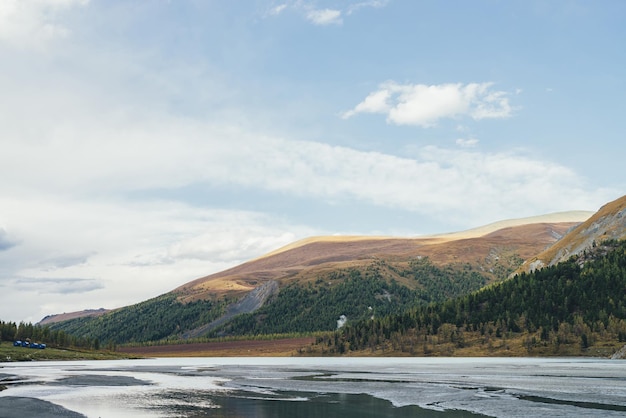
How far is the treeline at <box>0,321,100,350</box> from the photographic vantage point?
164 meters

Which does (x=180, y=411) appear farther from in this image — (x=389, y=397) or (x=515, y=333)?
(x=515, y=333)

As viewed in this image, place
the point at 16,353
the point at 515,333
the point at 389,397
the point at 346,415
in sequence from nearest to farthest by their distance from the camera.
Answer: the point at 346,415
the point at 389,397
the point at 16,353
the point at 515,333

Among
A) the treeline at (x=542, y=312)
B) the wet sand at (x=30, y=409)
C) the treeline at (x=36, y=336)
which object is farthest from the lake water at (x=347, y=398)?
the treeline at (x=36, y=336)

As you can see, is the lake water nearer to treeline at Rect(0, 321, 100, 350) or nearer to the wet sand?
the wet sand

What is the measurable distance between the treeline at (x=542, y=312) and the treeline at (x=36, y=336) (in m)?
87.9

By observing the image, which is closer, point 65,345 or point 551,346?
point 551,346

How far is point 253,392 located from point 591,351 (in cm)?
11189

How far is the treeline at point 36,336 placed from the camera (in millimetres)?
163750

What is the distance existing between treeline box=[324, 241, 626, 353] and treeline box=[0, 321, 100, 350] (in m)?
87.9

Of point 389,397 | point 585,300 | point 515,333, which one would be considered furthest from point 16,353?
→ point 585,300

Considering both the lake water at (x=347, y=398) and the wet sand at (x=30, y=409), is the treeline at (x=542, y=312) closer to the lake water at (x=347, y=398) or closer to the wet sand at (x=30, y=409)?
the lake water at (x=347, y=398)

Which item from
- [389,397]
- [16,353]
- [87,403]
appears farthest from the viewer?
[16,353]

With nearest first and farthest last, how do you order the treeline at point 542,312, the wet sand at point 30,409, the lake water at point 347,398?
1. the wet sand at point 30,409
2. the lake water at point 347,398
3. the treeline at point 542,312

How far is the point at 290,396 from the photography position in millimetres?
50719
